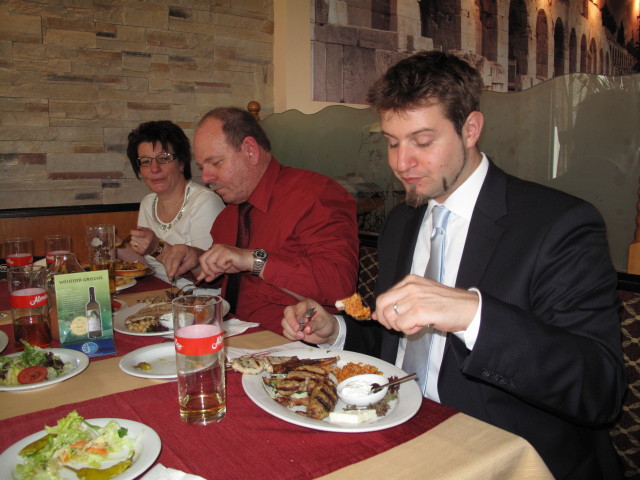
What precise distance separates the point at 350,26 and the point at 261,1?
0.79 meters

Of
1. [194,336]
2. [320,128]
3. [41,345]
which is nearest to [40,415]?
[194,336]

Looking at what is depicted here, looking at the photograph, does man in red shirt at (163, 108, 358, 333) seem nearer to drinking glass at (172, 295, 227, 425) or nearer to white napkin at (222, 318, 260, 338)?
white napkin at (222, 318, 260, 338)

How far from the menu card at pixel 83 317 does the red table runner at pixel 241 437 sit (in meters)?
0.38

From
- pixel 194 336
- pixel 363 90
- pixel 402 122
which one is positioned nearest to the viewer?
pixel 194 336

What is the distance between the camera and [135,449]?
0.99 meters

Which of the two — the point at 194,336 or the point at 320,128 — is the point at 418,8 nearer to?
the point at 320,128

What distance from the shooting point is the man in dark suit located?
1.13 metres

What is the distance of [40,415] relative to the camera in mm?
1173

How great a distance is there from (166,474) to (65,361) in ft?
2.46

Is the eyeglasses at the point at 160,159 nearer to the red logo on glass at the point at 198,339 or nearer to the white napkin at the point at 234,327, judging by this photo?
the white napkin at the point at 234,327

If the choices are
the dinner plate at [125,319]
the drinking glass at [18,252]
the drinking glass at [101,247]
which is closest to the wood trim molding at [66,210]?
the drinking glass at [18,252]

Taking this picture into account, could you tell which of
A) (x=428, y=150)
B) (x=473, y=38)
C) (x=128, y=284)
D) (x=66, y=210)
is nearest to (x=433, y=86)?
(x=428, y=150)

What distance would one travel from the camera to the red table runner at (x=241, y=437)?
950mm

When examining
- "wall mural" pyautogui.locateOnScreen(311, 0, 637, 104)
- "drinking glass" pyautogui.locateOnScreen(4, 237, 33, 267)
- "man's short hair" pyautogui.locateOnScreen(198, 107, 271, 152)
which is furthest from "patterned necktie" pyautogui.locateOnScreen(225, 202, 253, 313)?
"wall mural" pyautogui.locateOnScreen(311, 0, 637, 104)
